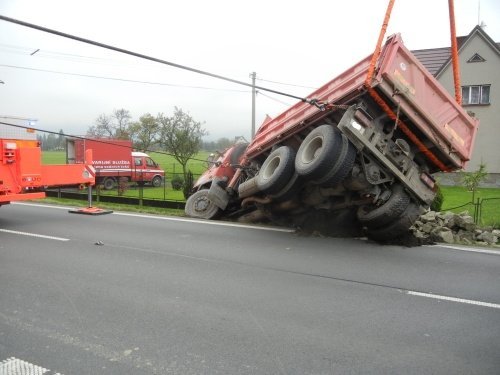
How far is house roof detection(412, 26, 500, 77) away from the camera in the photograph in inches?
977

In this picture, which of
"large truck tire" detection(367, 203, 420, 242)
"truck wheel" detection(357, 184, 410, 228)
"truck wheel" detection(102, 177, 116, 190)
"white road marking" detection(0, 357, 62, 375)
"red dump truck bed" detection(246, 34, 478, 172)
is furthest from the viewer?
"truck wheel" detection(102, 177, 116, 190)

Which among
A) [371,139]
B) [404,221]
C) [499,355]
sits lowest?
[499,355]

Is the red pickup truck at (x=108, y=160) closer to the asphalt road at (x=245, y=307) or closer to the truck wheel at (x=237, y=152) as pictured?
the truck wheel at (x=237, y=152)

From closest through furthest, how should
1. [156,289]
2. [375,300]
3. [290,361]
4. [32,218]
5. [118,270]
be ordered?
[290,361] → [375,300] → [156,289] → [118,270] → [32,218]

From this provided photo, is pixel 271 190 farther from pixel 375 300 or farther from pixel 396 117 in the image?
pixel 375 300

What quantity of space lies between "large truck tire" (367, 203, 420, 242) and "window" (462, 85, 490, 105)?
67.9 ft

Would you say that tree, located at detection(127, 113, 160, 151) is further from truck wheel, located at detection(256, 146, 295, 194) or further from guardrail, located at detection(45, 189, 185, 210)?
truck wheel, located at detection(256, 146, 295, 194)

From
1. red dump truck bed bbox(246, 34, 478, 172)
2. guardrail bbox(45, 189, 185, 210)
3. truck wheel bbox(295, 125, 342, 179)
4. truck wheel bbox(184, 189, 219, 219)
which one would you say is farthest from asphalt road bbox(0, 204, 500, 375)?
guardrail bbox(45, 189, 185, 210)

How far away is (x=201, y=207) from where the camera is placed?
10930mm

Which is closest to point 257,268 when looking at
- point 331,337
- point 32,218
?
point 331,337

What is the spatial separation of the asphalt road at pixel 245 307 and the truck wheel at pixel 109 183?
57.0 ft

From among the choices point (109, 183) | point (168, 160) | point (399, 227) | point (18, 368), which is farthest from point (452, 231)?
point (168, 160)

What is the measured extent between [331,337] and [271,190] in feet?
15.5

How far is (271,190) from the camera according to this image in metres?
8.52
